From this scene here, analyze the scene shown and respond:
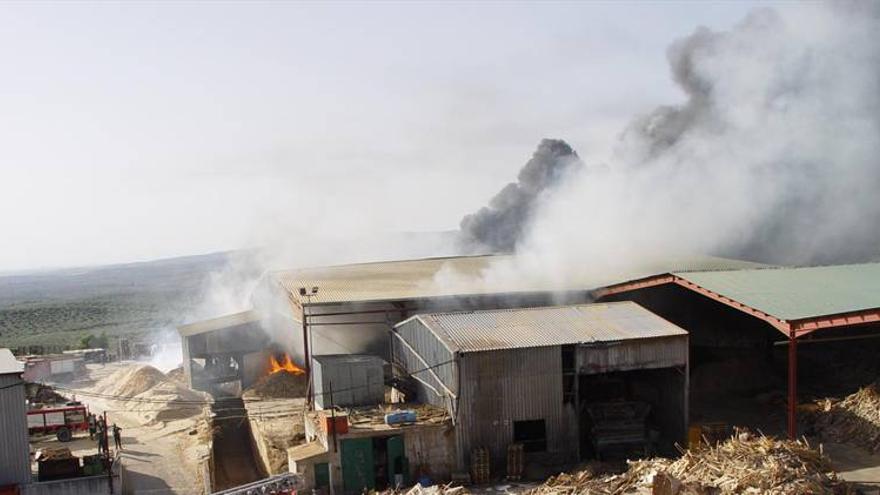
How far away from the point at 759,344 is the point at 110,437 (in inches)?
1212

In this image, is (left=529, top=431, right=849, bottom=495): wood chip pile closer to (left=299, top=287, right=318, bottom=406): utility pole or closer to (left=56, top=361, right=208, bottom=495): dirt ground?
(left=299, top=287, right=318, bottom=406): utility pole

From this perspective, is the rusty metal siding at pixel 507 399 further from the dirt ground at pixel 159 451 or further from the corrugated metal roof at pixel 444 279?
the dirt ground at pixel 159 451

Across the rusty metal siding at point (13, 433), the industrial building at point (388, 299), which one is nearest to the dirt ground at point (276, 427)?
the industrial building at point (388, 299)

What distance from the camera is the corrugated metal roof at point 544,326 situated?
29.0 meters

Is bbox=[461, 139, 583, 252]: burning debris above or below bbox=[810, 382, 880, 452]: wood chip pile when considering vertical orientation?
above

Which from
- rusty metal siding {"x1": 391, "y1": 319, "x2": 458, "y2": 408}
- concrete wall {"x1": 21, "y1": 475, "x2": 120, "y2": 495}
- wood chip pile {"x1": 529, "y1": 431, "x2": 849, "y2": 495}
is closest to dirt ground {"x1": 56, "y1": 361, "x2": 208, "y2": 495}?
concrete wall {"x1": 21, "y1": 475, "x2": 120, "y2": 495}

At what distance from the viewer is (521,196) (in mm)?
79250

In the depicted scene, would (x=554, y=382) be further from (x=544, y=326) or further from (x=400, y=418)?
(x=400, y=418)

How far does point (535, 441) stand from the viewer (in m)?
28.6

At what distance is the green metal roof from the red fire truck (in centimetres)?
2458

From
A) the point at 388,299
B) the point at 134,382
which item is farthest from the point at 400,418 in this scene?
the point at 134,382

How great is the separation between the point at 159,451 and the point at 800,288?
1079 inches

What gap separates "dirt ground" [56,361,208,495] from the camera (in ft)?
98.5

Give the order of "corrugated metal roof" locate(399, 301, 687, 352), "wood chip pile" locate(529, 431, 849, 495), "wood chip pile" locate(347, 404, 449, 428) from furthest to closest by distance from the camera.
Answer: "corrugated metal roof" locate(399, 301, 687, 352)
"wood chip pile" locate(347, 404, 449, 428)
"wood chip pile" locate(529, 431, 849, 495)
